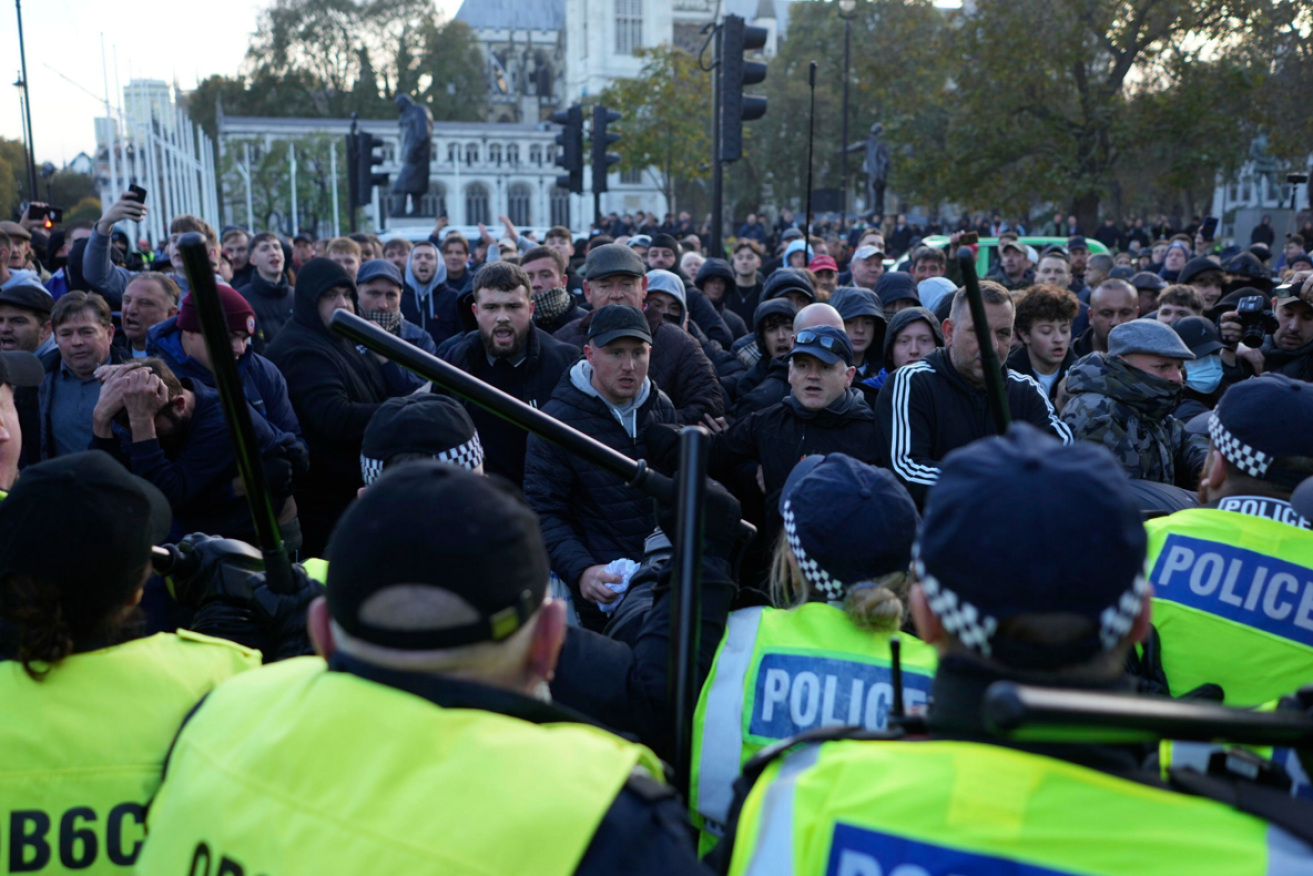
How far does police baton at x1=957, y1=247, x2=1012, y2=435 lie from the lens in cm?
246

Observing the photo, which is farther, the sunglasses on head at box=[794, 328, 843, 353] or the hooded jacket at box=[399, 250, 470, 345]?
the hooded jacket at box=[399, 250, 470, 345]

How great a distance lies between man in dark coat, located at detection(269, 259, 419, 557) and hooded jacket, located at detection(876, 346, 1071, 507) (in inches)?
92.4

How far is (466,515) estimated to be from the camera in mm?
1517

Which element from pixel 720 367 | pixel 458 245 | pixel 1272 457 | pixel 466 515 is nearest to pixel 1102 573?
pixel 466 515

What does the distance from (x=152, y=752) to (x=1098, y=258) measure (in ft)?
33.0

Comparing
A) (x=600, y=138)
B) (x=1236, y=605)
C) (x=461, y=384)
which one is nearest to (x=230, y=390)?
(x=461, y=384)

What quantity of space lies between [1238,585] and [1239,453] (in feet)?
1.39

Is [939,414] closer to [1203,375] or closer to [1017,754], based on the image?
[1203,375]

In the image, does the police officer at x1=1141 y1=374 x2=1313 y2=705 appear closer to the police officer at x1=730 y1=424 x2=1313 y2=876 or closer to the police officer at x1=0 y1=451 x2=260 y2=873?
the police officer at x1=730 y1=424 x2=1313 y2=876

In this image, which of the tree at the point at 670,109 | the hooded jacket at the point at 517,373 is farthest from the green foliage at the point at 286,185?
the hooded jacket at the point at 517,373

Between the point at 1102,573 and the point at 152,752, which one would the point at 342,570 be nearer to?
the point at 152,752

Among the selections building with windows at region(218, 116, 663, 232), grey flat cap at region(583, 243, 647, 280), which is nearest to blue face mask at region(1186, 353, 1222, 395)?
grey flat cap at region(583, 243, 647, 280)

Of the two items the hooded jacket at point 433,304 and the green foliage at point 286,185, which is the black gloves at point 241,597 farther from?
the green foliage at point 286,185

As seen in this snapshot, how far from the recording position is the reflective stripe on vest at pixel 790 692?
2.21 meters
